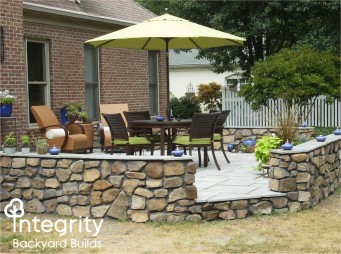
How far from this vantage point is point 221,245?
18.7ft

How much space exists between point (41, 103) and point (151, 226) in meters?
5.99

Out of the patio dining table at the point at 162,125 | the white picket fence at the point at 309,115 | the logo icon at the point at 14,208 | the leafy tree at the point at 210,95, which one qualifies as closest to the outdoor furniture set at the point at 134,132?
the patio dining table at the point at 162,125

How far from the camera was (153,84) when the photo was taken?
51.3 ft

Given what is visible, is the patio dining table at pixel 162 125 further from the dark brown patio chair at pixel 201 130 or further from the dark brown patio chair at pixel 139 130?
the dark brown patio chair at pixel 139 130

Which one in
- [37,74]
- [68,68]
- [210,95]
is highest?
[68,68]

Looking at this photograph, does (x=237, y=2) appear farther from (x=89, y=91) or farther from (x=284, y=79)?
(x=89, y=91)

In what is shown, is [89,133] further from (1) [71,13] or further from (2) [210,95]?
(2) [210,95]

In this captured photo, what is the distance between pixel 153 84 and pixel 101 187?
9070mm

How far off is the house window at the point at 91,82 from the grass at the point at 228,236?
6457 millimetres

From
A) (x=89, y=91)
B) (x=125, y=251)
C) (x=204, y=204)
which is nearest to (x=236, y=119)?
(x=89, y=91)

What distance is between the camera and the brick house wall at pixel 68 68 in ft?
31.7

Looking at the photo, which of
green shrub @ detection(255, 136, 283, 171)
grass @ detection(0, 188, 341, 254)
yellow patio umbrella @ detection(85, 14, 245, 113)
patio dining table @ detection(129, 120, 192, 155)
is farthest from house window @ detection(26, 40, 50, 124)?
green shrub @ detection(255, 136, 283, 171)

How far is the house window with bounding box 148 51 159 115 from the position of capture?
15555mm

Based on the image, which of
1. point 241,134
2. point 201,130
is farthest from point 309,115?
point 201,130
